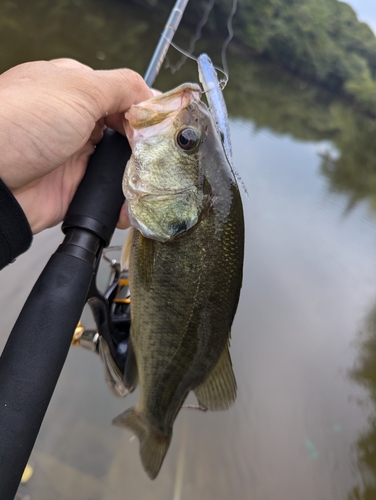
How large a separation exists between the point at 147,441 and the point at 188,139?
122cm

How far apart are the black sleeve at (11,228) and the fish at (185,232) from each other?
0.36 meters

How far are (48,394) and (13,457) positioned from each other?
0.16 metres

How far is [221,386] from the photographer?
50.8 inches

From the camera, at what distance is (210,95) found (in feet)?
4.49

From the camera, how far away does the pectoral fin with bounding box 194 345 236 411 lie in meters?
1.28

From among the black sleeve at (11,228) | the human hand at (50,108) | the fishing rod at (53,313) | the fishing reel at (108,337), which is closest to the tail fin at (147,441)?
the fishing reel at (108,337)

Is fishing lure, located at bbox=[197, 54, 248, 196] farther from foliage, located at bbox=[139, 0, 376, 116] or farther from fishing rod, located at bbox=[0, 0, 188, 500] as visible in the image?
foliage, located at bbox=[139, 0, 376, 116]

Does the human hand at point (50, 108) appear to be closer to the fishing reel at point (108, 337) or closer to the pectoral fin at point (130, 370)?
the fishing reel at point (108, 337)

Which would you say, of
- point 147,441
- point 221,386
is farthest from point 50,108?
point 147,441

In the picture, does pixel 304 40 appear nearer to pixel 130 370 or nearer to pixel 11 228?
pixel 130 370

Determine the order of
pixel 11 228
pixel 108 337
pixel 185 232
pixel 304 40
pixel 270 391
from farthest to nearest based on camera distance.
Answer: pixel 304 40 → pixel 270 391 → pixel 108 337 → pixel 185 232 → pixel 11 228

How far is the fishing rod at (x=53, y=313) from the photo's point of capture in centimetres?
85

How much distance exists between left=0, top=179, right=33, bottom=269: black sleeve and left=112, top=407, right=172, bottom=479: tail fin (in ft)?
2.72

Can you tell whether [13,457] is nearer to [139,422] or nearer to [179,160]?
[139,422]
